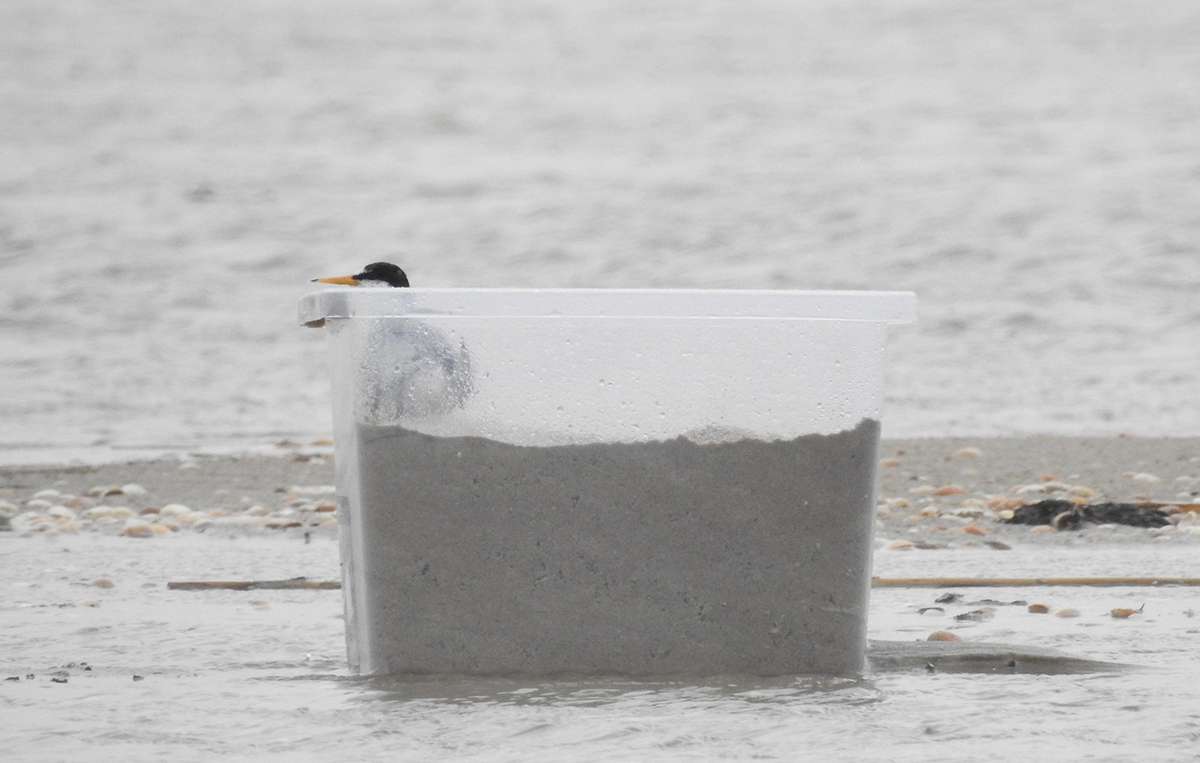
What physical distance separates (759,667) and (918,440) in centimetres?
448

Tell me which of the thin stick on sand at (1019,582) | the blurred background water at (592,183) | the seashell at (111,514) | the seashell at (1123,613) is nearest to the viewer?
the seashell at (1123,613)

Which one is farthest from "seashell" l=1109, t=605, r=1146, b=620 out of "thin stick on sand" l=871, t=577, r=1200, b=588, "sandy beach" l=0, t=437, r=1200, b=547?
"sandy beach" l=0, t=437, r=1200, b=547

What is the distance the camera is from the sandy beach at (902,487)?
3973mm

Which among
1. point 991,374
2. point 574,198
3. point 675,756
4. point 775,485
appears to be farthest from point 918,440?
point 574,198

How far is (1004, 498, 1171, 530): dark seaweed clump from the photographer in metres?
3.77

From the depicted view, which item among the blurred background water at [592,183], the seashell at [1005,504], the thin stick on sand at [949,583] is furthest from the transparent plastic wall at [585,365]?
the blurred background water at [592,183]

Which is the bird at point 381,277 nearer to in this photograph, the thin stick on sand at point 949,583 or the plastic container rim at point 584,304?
the plastic container rim at point 584,304

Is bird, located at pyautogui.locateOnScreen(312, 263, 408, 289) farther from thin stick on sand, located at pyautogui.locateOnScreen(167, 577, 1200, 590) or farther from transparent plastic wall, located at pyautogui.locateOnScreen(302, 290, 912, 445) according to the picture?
thin stick on sand, located at pyautogui.locateOnScreen(167, 577, 1200, 590)

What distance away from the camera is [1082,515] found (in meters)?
3.84

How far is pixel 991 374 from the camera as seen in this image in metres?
8.32

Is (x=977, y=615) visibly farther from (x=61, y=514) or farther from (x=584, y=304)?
(x=61, y=514)

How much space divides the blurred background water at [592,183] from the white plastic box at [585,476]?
474 centimetres

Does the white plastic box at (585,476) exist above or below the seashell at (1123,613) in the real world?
above

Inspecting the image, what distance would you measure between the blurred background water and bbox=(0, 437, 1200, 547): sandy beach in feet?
2.75
